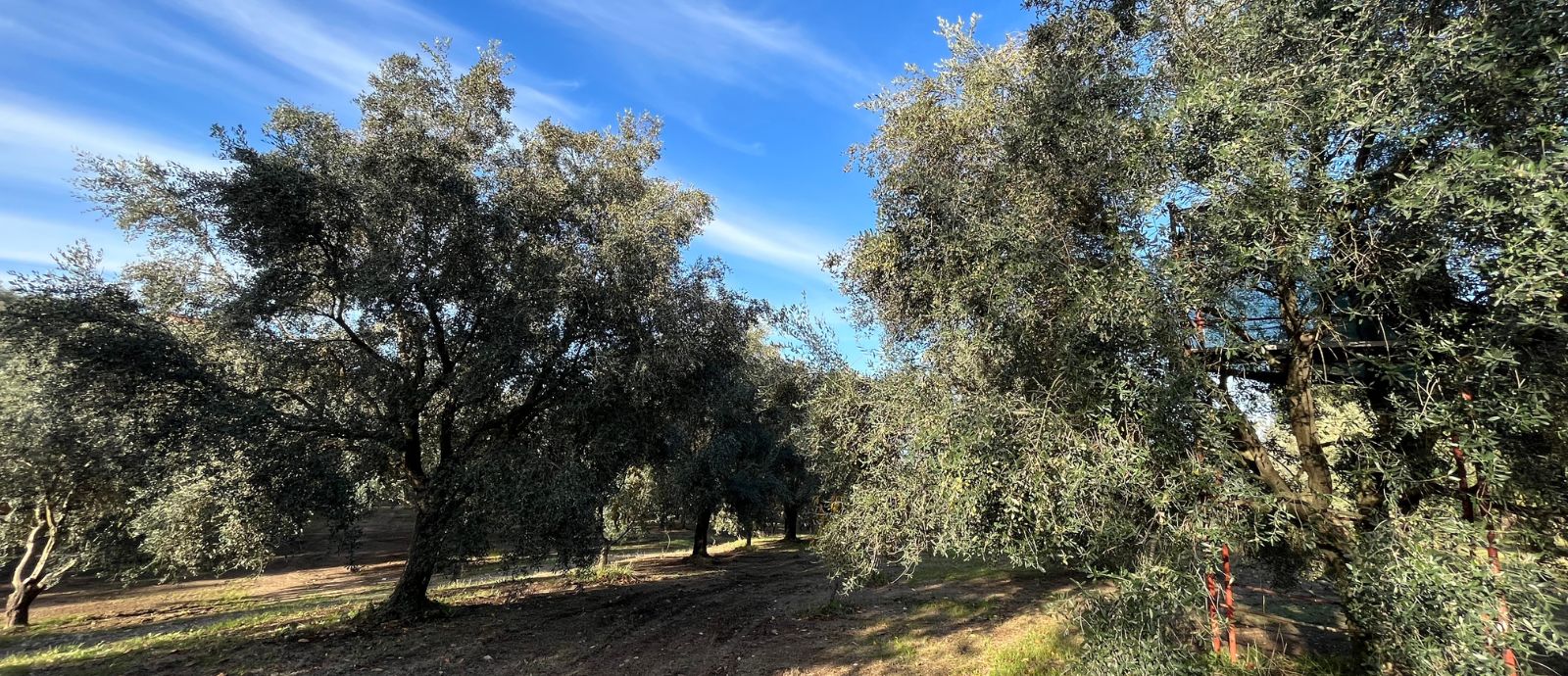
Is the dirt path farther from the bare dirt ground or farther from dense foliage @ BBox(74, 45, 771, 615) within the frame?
dense foliage @ BBox(74, 45, 771, 615)

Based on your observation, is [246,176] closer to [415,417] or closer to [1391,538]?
[415,417]

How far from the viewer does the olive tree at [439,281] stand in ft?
37.1

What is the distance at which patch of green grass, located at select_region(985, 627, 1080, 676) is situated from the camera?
9094 millimetres

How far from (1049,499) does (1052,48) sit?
21.0 ft

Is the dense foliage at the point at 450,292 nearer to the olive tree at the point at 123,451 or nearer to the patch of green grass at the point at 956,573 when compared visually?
the olive tree at the point at 123,451

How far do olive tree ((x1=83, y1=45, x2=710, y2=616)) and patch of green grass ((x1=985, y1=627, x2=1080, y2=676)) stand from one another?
838 centimetres

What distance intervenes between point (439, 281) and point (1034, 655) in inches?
525

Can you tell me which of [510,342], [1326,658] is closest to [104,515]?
[510,342]

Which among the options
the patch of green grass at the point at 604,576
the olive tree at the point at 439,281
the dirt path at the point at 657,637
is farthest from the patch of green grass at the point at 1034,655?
the patch of green grass at the point at 604,576

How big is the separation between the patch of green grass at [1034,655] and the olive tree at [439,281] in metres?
8.38

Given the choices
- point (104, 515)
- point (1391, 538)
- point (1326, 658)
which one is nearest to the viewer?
point (1391, 538)

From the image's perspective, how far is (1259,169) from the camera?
5.28m

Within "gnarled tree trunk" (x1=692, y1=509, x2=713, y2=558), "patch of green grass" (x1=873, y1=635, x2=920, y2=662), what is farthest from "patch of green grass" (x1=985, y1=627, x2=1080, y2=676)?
"gnarled tree trunk" (x1=692, y1=509, x2=713, y2=558)

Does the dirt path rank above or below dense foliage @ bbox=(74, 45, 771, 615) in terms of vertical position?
below
